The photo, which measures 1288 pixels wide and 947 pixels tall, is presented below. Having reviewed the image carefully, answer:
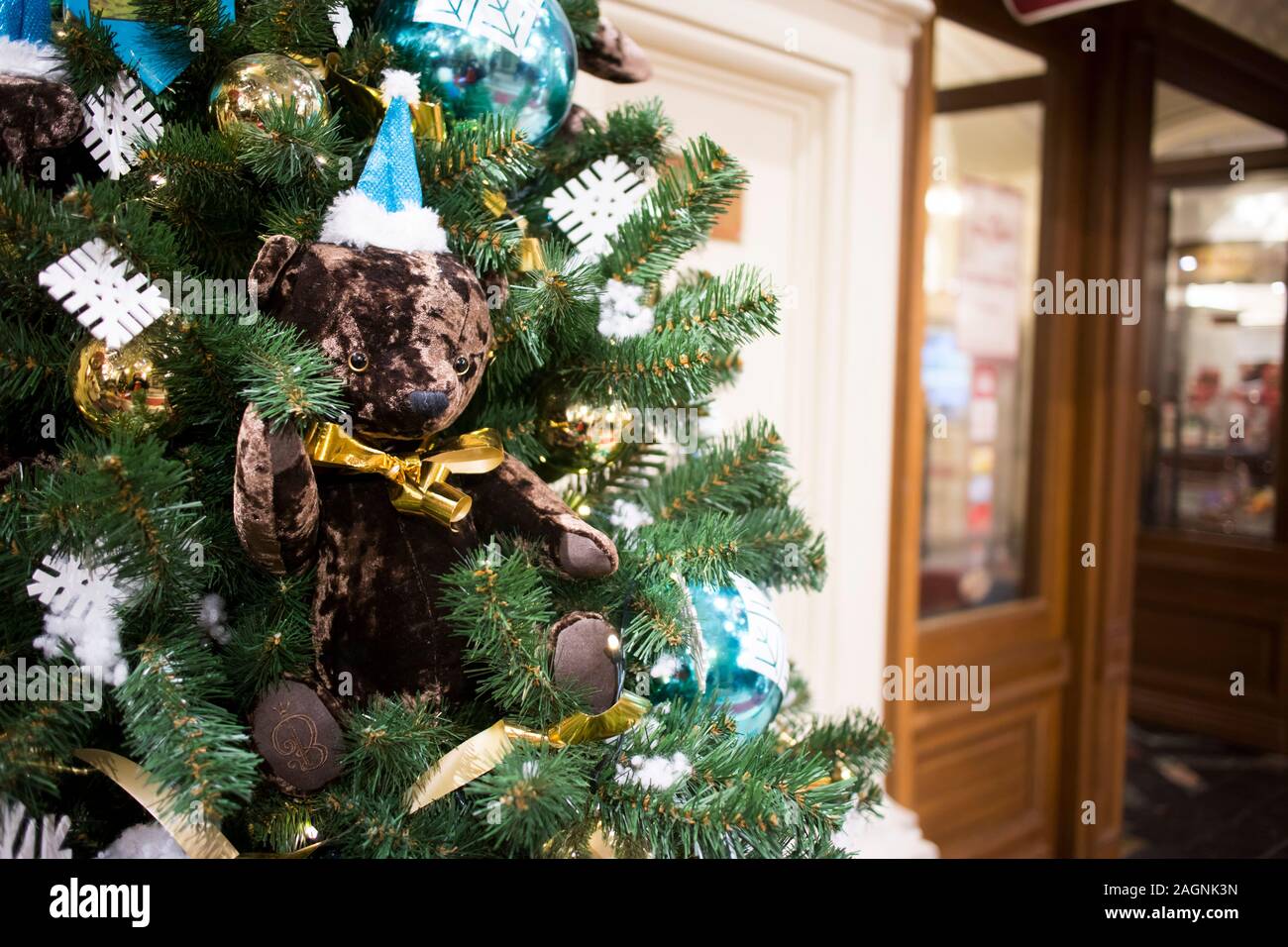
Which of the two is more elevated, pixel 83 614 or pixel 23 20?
pixel 23 20

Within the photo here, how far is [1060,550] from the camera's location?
274 centimetres

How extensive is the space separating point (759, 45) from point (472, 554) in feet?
4.45

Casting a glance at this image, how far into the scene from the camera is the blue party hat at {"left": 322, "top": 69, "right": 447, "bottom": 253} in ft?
2.40

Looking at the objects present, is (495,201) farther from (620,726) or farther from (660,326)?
(620,726)

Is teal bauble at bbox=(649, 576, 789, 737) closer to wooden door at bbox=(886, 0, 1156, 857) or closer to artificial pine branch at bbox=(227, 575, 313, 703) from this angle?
artificial pine branch at bbox=(227, 575, 313, 703)

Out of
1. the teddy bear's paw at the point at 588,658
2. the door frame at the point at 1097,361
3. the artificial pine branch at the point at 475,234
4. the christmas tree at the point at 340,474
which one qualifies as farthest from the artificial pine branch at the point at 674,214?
the door frame at the point at 1097,361

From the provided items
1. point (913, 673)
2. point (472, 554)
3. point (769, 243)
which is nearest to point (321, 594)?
point (472, 554)

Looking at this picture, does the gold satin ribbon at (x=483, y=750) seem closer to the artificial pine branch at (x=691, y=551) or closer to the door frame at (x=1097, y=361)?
the artificial pine branch at (x=691, y=551)

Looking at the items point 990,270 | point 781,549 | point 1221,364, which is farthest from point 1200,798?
point 781,549

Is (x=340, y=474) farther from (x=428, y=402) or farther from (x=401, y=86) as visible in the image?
(x=401, y=86)

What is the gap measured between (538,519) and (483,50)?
0.42m

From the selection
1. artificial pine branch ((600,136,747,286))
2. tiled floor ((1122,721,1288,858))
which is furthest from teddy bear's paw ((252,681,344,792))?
tiled floor ((1122,721,1288,858))

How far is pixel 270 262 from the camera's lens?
2.26ft
